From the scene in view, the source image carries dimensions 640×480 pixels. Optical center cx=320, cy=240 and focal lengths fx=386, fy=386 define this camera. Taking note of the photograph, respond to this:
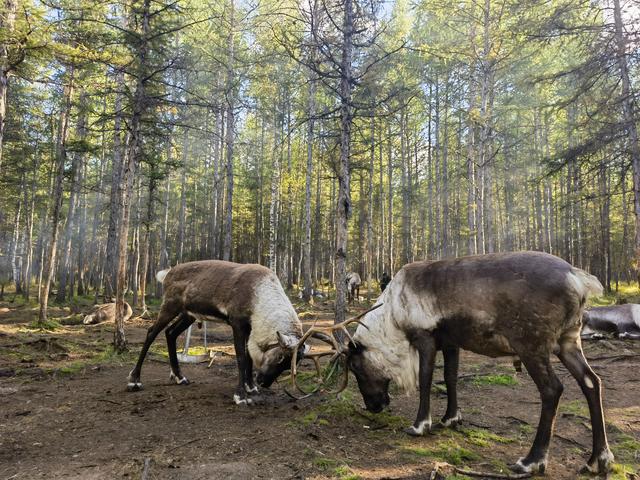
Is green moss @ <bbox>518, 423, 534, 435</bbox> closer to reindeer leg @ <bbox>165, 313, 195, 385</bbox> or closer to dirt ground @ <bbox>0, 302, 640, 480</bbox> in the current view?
dirt ground @ <bbox>0, 302, 640, 480</bbox>

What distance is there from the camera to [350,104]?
7.07 m

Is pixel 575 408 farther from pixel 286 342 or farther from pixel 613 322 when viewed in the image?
pixel 613 322

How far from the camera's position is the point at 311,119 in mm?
6730

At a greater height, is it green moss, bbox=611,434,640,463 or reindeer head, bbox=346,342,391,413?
reindeer head, bbox=346,342,391,413

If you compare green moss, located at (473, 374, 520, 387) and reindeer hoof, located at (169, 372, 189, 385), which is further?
green moss, located at (473, 374, 520, 387)

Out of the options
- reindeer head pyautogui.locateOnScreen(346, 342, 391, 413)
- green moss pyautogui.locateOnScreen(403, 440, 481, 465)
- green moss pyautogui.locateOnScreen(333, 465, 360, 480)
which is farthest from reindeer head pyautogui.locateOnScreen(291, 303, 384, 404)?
green moss pyautogui.locateOnScreen(333, 465, 360, 480)

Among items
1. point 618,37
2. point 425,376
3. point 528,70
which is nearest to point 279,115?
point 528,70

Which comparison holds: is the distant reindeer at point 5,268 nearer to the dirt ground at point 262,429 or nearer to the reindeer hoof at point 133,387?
the dirt ground at point 262,429

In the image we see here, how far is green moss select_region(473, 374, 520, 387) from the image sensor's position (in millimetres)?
6857

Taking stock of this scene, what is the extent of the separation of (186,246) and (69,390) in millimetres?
31590

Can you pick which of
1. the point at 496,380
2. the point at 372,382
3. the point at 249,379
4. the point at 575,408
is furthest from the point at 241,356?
the point at 575,408

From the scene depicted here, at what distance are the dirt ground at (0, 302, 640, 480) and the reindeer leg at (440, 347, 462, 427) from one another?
192 mm

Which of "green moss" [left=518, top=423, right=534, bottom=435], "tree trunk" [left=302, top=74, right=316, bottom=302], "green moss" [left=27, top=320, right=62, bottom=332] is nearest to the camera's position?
"green moss" [left=518, top=423, right=534, bottom=435]

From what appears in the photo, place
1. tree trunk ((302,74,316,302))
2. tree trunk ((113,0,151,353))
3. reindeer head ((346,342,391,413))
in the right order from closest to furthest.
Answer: reindeer head ((346,342,391,413))
tree trunk ((113,0,151,353))
tree trunk ((302,74,316,302))
